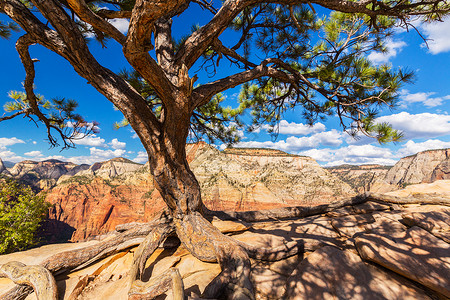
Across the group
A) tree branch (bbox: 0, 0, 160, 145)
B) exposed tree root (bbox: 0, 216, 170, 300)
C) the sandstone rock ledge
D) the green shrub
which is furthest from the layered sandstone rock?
tree branch (bbox: 0, 0, 160, 145)

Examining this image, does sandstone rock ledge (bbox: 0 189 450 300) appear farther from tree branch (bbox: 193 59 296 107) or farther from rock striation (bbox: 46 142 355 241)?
rock striation (bbox: 46 142 355 241)

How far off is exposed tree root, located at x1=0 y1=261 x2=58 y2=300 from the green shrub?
831cm

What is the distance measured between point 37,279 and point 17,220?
33.9 ft

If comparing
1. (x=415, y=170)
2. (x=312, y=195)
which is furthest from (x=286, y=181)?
(x=415, y=170)

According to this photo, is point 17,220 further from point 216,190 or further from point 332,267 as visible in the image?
point 216,190

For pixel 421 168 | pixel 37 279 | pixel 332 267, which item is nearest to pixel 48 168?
pixel 37 279

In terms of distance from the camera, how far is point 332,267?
2494 millimetres

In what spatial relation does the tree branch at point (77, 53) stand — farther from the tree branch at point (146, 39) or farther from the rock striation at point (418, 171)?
the rock striation at point (418, 171)

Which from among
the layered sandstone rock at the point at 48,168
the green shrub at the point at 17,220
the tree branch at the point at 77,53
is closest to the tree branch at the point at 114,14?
the tree branch at the point at 77,53

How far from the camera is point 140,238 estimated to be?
3.72 meters

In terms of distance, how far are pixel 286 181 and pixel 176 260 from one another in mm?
62898

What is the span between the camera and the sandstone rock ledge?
7.30 feet

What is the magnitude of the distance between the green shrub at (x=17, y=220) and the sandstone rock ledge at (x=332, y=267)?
7134 millimetres

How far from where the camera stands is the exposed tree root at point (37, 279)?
2488 mm
